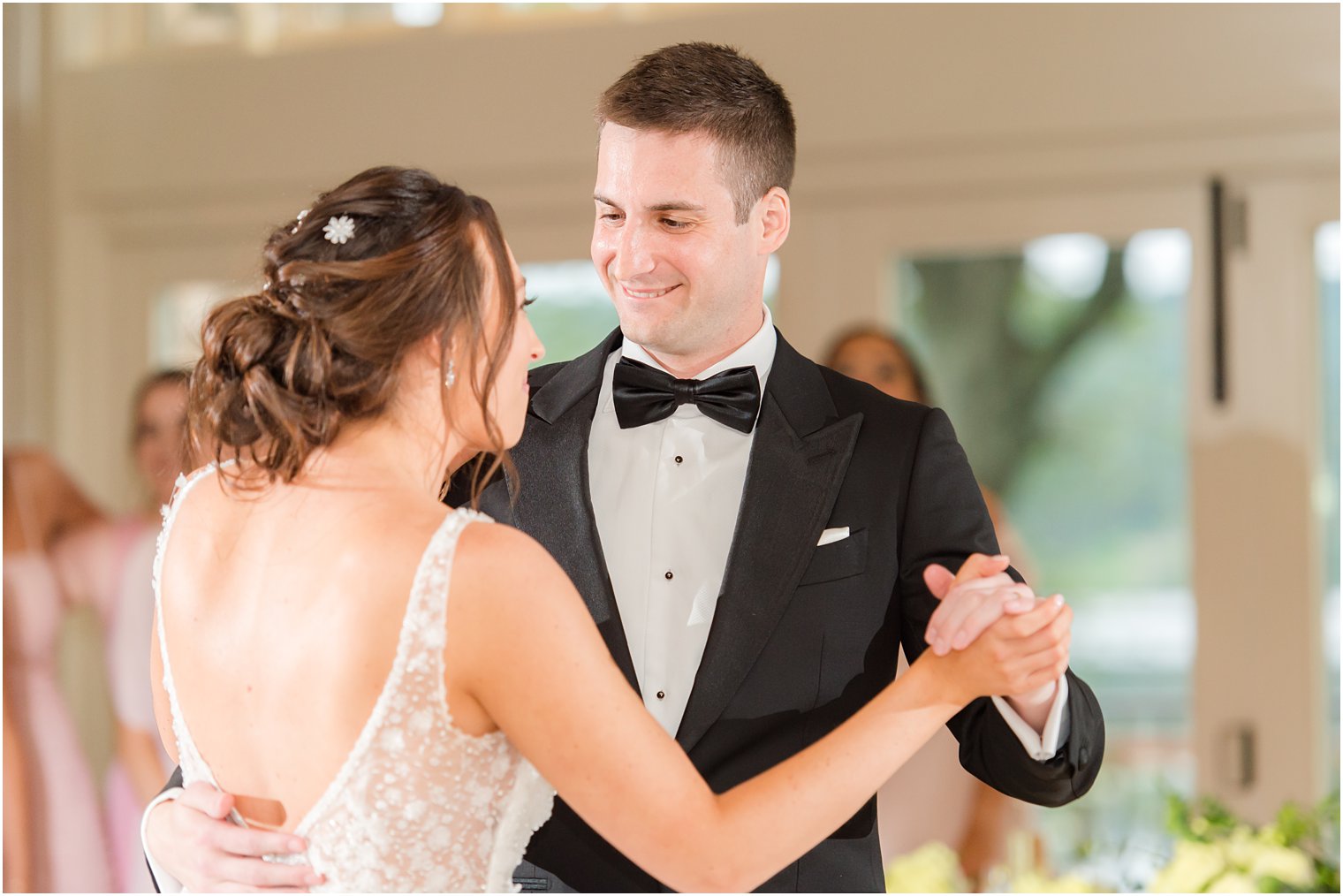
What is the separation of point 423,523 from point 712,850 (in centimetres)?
41

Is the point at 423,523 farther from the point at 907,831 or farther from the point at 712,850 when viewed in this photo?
the point at 907,831

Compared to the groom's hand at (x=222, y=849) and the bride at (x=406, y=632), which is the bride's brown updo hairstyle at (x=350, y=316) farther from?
the groom's hand at (x=222, y=849)

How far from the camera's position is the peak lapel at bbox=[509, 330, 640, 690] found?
1.63 m

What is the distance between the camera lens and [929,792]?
3666 millimetres

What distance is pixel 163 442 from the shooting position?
4.07 metres

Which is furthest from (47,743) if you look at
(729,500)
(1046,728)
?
(1046,728)

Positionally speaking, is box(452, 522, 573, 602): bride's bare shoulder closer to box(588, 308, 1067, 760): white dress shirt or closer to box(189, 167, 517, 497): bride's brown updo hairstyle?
box(189, 167, 517, 497): bride's brown updo hairstyle

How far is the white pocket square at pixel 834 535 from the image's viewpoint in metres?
1.63

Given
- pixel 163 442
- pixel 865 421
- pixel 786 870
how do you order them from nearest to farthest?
pixel 786 870, pixel 865 421, pixel 163 442

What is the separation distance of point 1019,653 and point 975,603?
63 millimetres

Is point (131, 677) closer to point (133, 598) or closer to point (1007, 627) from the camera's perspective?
point (133, 598)

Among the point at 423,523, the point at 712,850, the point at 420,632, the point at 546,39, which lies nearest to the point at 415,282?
the point at 423,523

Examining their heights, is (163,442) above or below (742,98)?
below

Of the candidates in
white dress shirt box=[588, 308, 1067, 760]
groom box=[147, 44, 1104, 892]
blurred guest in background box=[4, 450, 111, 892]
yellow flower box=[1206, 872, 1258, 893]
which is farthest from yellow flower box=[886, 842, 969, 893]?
blurred guest in background box=[4, 450, 111, 892]
